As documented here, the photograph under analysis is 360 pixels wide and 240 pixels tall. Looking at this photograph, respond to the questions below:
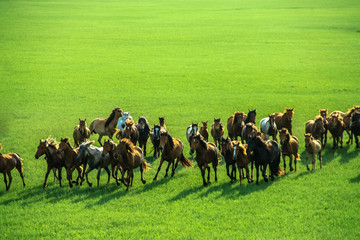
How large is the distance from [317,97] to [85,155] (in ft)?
57.5

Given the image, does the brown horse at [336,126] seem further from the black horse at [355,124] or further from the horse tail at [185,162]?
the horse tail at [185,162]

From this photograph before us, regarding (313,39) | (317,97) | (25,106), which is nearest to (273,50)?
(313,39)

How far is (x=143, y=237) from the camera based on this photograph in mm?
10992

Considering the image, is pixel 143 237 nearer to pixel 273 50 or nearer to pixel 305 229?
pixel 305 229

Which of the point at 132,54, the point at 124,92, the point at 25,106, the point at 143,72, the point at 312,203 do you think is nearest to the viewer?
the point at 312,203

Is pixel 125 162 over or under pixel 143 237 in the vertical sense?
over

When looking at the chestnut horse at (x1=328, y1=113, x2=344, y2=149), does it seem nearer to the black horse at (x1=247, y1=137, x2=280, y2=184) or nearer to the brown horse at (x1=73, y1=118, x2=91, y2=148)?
the black horse at (x1=247, y1=137, x2=280, y2=184)

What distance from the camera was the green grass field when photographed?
11.7 m

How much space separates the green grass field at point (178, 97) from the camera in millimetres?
11734

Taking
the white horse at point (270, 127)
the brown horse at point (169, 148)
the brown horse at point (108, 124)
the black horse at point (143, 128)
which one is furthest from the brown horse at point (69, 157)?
the white horse at point (270, 127)

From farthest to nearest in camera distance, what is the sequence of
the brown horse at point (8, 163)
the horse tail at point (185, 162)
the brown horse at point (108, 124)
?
the brown horse at point (108, 124), the horse tail at point (185, 162), the brown horse at point (8, 163)

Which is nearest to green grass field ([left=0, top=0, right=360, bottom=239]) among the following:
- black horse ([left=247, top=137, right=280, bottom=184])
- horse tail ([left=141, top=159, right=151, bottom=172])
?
horse tail ([left=141, top=159, right=151, bottom=172])

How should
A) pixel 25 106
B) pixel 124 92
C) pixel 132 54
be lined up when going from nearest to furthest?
1. pixel 25 106
2. pixel 124 92
3. pixel 132 54

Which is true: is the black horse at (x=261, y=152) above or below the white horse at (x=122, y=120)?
below
